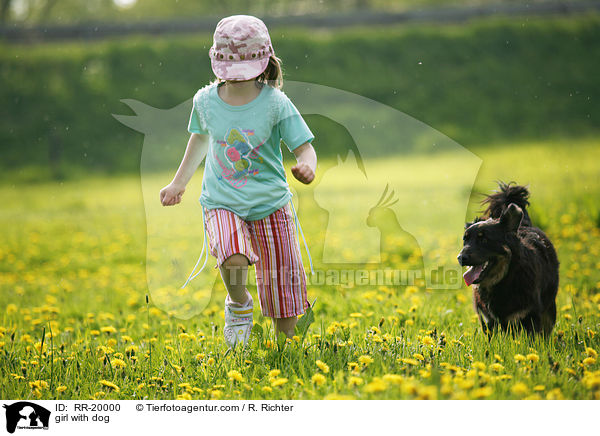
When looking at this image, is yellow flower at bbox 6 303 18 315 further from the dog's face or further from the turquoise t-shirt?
the dog's face

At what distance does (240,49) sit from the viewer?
8.89 feet

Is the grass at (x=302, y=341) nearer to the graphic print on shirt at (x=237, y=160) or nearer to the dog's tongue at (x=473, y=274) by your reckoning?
the dog's tongue at (x=473, y=274)

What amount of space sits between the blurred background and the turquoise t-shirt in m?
6.86

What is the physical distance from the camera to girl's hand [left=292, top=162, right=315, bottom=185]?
8.31 ft

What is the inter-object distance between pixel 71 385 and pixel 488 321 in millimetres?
1950

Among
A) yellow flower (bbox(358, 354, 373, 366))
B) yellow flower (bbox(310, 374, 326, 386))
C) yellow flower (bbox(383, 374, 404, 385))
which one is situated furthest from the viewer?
yellow flower (bbox(358, 354, 373, 366))

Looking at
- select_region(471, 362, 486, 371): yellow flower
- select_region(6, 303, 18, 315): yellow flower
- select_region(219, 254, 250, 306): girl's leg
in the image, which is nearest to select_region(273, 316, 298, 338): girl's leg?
select_region(219, 254, 250, 306): girl's leg

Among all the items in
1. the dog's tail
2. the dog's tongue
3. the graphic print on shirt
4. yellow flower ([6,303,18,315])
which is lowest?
yellow flower ([6,303,18,315])

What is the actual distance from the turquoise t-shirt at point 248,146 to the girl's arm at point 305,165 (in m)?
0.04

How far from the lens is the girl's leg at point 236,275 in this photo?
107 inches

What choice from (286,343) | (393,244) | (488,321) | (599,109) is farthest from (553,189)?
(286,343)

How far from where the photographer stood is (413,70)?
11945mm

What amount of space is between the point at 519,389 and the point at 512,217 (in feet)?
2.70
